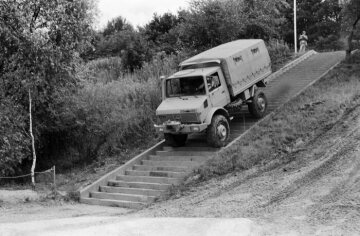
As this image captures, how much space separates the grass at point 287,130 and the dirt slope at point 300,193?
0.39m

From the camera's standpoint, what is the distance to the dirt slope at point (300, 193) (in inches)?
341

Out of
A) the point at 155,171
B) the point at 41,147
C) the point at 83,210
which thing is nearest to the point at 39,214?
the point at 83,210

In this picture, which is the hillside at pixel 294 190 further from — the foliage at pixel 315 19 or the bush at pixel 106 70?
the foliage at pixel 315 19

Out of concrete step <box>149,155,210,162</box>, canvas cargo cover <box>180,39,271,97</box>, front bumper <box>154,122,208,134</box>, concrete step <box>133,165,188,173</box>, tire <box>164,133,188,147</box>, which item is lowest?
concrete step <box>133,165,188,173</box>

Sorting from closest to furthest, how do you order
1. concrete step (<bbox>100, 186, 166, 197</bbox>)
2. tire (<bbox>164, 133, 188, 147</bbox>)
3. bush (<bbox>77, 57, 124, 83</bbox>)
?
concrete step (<bbox>100, 186, 166, 197</bbox>), tire (<bbox>164, 133, 188, 147</bbox>), bush (<bbox>77, 57, 124, 83</bbox>)

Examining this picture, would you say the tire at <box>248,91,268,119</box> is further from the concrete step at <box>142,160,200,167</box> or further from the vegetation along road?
the concrete step at <box>142,160,200,167</box>

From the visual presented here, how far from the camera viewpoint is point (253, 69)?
56.6ft

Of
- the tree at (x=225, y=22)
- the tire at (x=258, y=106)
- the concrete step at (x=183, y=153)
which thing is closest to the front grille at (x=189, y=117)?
the concrete step at (x=183, y=153)

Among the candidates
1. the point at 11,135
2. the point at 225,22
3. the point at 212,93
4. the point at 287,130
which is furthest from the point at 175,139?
the point at 225,22

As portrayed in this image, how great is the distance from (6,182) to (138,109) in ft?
19.1

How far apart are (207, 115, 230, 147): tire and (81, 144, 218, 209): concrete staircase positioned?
12.6 inches

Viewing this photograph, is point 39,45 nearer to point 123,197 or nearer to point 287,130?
point 123,197

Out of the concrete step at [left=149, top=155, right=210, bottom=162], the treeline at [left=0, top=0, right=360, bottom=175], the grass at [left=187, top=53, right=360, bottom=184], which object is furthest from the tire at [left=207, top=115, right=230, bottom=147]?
the treeline at [left=0, top=0, right=360, bottom=175]

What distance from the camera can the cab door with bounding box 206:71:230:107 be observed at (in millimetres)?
15234
